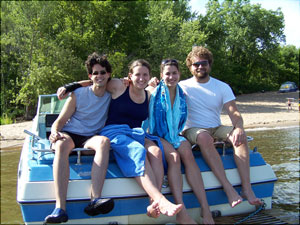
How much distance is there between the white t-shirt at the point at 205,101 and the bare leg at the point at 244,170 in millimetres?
498

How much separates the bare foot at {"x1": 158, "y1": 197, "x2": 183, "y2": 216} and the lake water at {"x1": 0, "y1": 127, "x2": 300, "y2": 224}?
1978 millimetres

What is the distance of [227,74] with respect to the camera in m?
29.7

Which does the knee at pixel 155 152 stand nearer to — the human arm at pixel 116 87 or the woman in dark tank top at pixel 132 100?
the woman in dark tank top at pixel 132 100

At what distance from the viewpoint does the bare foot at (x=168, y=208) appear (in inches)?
131

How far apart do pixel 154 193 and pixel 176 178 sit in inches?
15.7

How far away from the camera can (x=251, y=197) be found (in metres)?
4.08

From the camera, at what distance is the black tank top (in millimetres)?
4023

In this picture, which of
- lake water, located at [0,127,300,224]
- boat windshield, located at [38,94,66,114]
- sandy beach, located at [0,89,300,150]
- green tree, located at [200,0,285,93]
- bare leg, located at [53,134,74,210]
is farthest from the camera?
green tree, located at [200,0,285,93]

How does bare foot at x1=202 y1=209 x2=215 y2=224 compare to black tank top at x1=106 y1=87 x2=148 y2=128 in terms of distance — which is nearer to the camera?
bare foot at x1=202 y1=209 x2=215 y2=224

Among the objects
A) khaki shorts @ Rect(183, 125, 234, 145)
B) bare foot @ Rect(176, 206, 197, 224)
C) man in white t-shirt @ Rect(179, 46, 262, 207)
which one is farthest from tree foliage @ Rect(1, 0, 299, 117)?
bare foot @ Rect(176, 206, 197, 224)

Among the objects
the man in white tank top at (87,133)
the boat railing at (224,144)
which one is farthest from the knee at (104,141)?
the boat railing at (224,144)

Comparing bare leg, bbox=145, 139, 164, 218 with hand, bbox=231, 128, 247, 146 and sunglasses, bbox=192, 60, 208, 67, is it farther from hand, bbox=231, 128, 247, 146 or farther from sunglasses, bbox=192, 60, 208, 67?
sunglasses, bbox=192, 60, 208, 67

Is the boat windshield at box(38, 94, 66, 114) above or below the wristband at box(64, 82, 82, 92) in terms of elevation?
below

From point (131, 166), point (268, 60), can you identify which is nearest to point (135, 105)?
point (131, 166)
